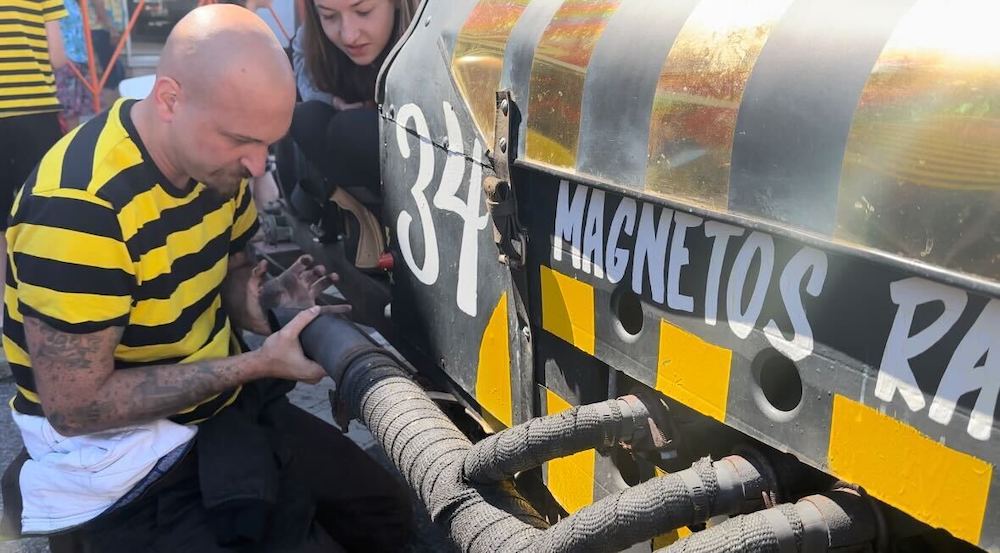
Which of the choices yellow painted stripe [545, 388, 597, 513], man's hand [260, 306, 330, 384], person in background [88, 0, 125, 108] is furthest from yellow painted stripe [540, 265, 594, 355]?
person in background [88, 0, 125, 108]

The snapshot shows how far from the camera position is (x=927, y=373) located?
0.86m

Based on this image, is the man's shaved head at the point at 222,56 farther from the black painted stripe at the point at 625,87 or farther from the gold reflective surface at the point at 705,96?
the gold reflective surface at the point at 705,96

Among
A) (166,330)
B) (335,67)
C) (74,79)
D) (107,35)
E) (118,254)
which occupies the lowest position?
(74,79)

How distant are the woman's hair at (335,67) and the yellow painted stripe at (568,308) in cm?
122

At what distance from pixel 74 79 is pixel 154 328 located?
6217 millimetres

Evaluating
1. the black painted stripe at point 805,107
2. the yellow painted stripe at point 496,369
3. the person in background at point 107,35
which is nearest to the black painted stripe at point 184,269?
the yellow painted stripe at point 496,369

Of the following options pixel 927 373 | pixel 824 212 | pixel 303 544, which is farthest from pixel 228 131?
pixel 927 373

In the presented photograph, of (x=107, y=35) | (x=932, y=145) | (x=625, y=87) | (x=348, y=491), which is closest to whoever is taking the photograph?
(x=932, y=145)

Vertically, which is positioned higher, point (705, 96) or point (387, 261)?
point (705, 96)

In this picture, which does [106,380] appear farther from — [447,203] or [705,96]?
[705,96]

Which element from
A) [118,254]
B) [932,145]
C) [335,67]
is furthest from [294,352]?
[932,145]

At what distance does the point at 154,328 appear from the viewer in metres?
1.94

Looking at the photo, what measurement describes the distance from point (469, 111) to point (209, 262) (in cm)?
83

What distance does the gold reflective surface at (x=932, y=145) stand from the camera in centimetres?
80
